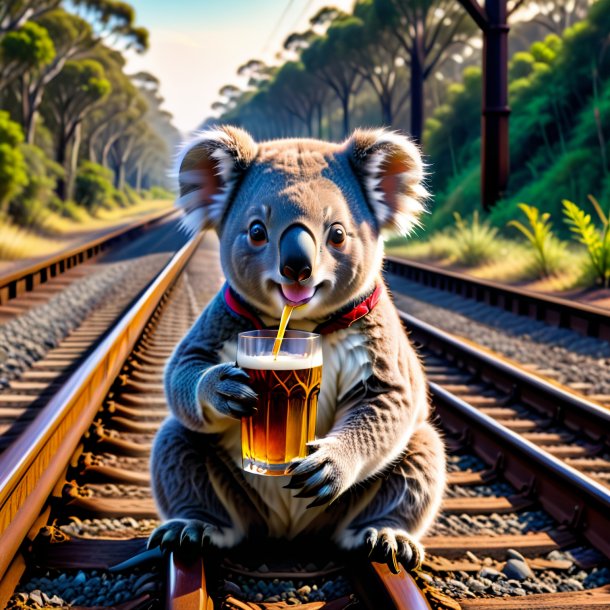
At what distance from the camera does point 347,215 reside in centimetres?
229

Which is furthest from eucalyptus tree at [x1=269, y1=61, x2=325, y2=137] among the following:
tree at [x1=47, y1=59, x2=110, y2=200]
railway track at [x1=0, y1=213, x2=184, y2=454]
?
railway track at [x1=0, y1=213, x2=184, y2=454]

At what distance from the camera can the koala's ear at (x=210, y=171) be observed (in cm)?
241

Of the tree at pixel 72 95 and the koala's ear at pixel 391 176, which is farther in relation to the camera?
the tree at pixel 72 95

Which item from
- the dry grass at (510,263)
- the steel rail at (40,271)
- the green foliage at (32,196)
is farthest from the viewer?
the green foliage at (32,196)

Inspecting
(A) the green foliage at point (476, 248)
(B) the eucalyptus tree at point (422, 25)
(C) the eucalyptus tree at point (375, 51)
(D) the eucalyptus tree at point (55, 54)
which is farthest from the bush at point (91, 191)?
(A) the green foliage at point (476, 248)

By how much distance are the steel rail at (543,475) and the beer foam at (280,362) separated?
5.71ft

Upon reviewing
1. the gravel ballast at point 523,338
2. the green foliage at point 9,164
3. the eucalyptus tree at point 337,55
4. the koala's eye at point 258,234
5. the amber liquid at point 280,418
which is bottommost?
the gravel ballast at point 523,338

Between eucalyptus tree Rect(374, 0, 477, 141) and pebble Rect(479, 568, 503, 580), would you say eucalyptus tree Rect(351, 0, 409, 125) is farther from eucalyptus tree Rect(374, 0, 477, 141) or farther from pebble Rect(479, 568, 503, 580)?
pebble Rect(479, 568, 503, 580)

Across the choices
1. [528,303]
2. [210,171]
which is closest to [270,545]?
[210,171]

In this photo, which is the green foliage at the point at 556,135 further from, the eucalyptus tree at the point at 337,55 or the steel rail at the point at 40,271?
the eucalyptus tree at the point at 337,55

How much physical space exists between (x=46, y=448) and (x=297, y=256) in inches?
77.4

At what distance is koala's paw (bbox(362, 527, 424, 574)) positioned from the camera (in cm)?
240

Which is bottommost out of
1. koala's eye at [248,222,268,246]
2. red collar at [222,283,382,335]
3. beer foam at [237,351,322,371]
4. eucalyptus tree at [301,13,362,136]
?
beer foam at [237,351,322,371]

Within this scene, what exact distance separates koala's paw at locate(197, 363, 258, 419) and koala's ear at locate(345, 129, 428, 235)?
706mm
